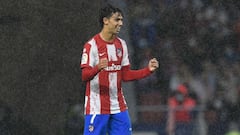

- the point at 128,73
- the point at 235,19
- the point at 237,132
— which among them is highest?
the point at 235,19

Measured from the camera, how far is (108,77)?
22.4ft

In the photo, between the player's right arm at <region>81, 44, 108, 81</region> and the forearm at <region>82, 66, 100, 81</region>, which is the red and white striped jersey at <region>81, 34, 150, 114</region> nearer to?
the player's right arm at <region>81, 44, 108, 81</region>

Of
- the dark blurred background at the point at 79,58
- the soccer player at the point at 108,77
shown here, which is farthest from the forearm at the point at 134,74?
the dark blurred background at the point at 79,58

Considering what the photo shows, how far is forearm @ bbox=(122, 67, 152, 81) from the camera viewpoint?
6.82 meters

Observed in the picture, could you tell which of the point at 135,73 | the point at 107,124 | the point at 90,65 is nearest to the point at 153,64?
the point at 135,73

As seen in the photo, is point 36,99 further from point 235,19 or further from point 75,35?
point 235,19

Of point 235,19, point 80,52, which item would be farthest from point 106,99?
point 235,19

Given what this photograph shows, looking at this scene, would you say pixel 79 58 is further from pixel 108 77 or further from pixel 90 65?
pixel 90 65

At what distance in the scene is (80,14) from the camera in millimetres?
9211

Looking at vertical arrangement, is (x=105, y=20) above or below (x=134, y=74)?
above

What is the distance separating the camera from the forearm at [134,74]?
6.82 metres

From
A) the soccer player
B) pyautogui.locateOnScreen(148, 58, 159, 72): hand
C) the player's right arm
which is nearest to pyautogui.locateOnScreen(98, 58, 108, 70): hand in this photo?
the player's right arm

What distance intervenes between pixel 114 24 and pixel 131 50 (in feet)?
8.84

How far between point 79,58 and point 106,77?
2479mm
